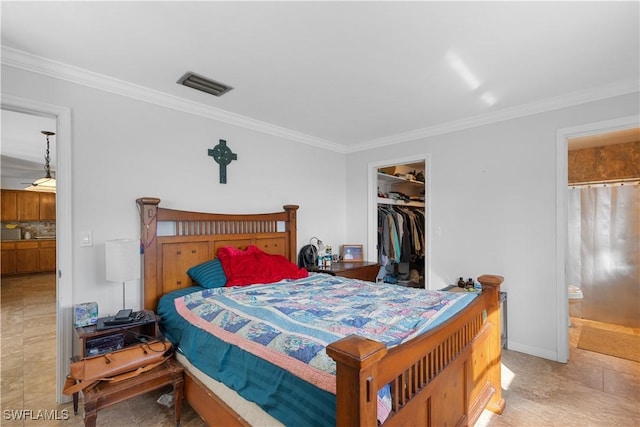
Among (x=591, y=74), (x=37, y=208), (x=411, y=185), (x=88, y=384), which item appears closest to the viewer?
(x=88, y=384)

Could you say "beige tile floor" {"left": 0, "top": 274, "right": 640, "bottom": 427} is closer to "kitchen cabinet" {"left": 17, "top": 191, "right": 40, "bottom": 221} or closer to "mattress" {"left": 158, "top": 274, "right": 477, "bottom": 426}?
"mattress" {"left": 158, "top": 274, "right": 477, "bottom": 426}

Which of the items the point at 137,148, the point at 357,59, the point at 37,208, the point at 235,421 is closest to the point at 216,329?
the point at 235,421

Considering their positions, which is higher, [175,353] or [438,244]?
[438,244]

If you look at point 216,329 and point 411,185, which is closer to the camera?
point 216,329

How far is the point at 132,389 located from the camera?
6.16ft

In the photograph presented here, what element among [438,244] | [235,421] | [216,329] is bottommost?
[235,421]

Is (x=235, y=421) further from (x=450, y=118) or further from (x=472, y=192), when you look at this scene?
(x=450, y=118)

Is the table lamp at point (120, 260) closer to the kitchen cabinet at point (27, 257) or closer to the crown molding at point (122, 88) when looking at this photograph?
the crown molding at point (122, 88)

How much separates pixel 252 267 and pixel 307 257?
116 cm

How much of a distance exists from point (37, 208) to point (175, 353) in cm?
842

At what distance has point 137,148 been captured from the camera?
2.65 m

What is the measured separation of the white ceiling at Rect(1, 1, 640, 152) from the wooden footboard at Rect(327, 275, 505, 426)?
1606 millimetres

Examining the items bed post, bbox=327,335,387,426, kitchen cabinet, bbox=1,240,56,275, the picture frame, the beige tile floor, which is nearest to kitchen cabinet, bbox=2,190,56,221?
kitchen cabinet, bbox=1,240,56,275

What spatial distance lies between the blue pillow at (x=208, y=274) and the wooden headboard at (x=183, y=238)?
4.0 inches
